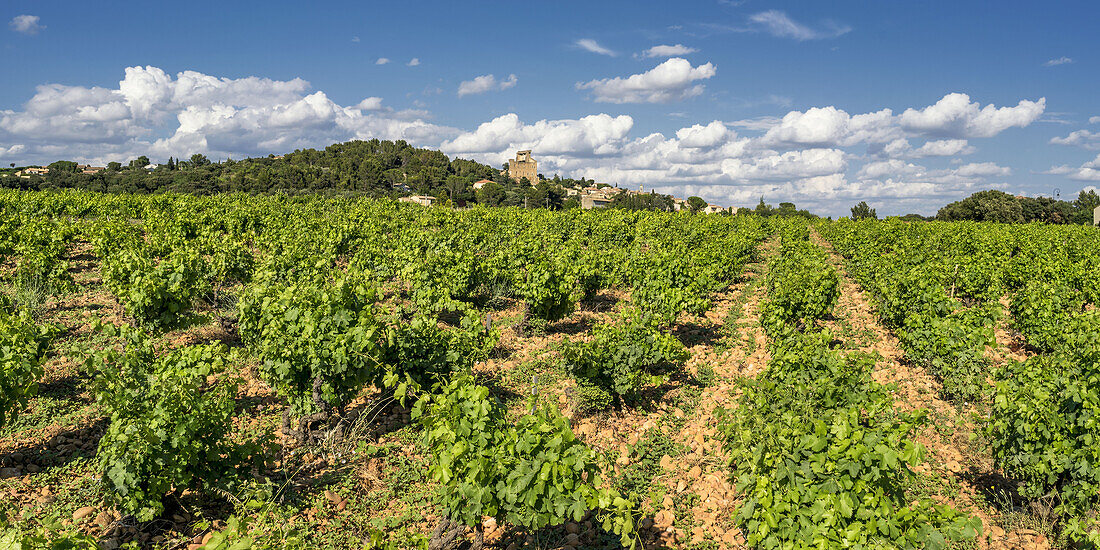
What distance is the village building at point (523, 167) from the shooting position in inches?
5738

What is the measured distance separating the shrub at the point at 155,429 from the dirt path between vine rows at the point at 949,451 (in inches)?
292

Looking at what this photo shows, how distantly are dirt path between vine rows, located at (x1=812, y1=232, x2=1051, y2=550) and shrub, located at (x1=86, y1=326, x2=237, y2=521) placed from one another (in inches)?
292

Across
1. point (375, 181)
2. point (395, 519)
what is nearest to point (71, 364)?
point (395, 519)

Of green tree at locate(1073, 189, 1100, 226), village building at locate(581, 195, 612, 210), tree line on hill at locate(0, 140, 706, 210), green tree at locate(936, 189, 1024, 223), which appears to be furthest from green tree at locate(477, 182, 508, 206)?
green tree at locate(1073, 189, 1100, 226)

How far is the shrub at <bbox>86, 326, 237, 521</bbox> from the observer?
5.02m

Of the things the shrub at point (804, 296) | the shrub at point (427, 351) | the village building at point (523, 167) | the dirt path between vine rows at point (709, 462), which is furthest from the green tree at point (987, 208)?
the village building at point (523, 167)

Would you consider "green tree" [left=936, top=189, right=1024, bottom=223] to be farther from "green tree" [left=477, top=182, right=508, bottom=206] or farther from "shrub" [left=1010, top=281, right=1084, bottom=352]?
"green tree" [left=477, top=182, right=508, bottom=206]

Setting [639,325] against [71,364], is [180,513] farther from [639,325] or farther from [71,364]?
[639,325]

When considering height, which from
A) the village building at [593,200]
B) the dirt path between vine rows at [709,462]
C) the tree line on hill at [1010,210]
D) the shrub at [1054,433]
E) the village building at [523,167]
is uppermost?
the village building at [523,167]

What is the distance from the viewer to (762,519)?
4875 mm

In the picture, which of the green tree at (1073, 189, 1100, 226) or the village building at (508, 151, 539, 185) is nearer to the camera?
the green tree at (1073, 189, 1100, 226)

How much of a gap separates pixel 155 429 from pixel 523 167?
5730 inches

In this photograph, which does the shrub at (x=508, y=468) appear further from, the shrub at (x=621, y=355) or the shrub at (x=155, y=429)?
the shrub at (x=621, y=355)

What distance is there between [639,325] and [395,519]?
4720mm
